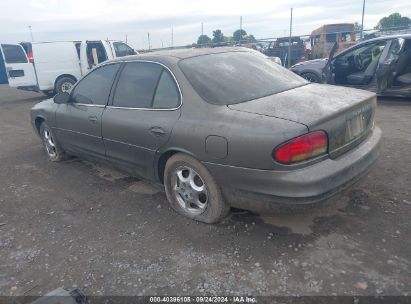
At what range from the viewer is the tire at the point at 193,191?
3.05m

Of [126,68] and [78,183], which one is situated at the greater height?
[126,68]

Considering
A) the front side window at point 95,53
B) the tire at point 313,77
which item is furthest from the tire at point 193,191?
the front side window at point 95,53

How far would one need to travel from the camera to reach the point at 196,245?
9.87 feet

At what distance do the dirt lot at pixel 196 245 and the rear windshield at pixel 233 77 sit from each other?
119 centimetres

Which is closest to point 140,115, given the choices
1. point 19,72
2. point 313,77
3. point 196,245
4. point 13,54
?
point 196,245

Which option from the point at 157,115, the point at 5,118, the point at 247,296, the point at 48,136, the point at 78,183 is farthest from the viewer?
the point at 5,118

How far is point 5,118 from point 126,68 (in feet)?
25.5

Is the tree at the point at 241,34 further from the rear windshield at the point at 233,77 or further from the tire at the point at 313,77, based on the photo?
the rear windshield at the point at 233,77

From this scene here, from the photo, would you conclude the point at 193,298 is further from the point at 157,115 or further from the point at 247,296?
the point at 157,115

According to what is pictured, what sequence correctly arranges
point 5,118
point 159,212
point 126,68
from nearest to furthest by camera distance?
point 159,212 < point 126,68 < point 5,118

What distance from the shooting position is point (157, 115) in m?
3.34

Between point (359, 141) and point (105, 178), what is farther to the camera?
point (105, 178)

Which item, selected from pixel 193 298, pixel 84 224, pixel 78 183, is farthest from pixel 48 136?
pixel 193 298

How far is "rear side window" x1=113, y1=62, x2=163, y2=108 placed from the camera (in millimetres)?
3508
